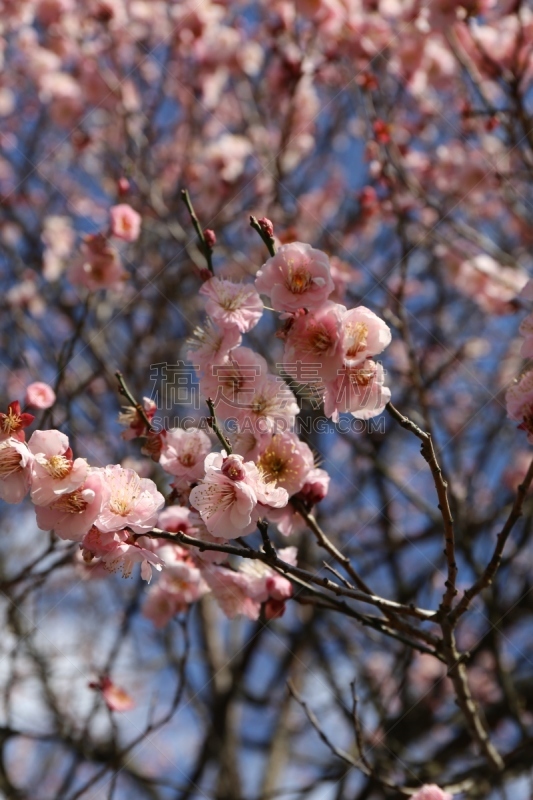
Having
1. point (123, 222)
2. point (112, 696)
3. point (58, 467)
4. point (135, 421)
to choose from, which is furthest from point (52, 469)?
point (123, 222)

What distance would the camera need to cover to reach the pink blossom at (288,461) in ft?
5.52

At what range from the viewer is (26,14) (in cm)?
465

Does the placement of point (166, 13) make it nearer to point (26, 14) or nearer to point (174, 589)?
point (26, 14)

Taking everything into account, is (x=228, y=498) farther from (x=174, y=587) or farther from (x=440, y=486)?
(x=174, y=587)

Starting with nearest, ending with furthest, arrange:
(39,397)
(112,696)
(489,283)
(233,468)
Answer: (233,468) < (39,397) < (112,696) < (489,283)

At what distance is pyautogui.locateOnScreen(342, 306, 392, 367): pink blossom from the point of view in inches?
61.2

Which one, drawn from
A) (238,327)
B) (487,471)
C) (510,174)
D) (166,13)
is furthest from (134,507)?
(166,13)

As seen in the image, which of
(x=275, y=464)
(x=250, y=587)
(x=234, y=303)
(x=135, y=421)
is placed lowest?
(x=250, y=587)

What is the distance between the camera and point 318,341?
61.9 inches

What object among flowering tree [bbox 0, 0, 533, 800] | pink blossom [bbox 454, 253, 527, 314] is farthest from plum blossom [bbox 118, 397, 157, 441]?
pink blossom [bbox 454, 253, 527, 314]

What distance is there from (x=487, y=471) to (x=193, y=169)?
8.65 ft

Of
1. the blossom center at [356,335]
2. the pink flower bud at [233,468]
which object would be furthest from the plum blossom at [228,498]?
the blossom center at [356,335]

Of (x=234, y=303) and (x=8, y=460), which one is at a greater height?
(x=234, y=303)

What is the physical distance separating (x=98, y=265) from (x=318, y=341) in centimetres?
142
